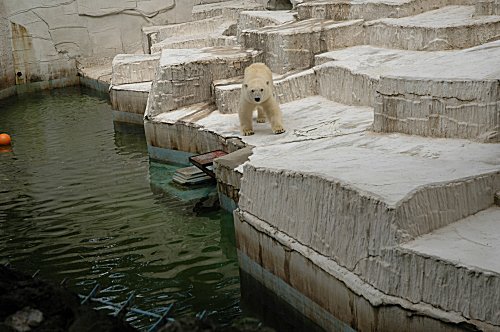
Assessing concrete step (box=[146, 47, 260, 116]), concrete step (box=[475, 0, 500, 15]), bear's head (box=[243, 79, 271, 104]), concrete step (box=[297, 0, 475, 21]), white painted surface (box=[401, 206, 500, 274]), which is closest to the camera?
white painted surface (box=[401, 206, 500, 274])

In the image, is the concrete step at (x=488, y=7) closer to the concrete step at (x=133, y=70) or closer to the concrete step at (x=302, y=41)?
the concrete step at (x=302, y=41)

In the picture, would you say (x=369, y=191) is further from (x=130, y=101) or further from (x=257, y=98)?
(x=130, y=101)

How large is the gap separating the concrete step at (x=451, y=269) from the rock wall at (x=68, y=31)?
43.4 ft

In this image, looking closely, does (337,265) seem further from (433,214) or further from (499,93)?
(499,93)

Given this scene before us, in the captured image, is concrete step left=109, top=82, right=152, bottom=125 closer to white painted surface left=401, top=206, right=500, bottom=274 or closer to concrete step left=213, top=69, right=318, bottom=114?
concrete step left=213, top=69, right=318, bottom=114

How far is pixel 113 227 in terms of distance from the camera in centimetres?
731

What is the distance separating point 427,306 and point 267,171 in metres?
1.91

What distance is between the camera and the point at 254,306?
5363mm

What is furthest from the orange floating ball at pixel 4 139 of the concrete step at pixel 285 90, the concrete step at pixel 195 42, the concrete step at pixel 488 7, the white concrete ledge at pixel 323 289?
the concrete step at pixel 488 7

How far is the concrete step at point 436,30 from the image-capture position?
8242 millimetres

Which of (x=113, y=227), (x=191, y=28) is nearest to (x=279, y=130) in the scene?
(x=113, y=227)

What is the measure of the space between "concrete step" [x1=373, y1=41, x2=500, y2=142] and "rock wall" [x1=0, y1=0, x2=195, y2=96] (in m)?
11.5

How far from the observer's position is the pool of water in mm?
5809

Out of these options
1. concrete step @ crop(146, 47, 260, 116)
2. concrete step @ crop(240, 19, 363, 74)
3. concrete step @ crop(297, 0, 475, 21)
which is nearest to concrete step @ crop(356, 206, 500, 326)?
concrete step @ crop(240, 19, 363, 74)
